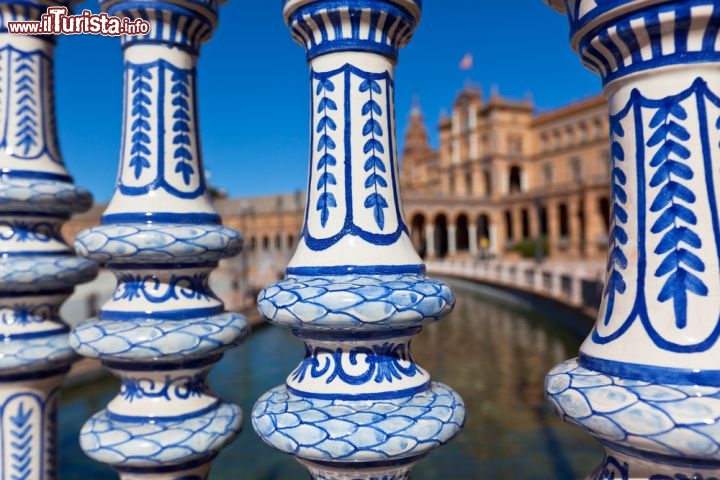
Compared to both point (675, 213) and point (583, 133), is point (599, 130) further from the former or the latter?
point (675, 213)

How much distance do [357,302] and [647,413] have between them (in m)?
0.44

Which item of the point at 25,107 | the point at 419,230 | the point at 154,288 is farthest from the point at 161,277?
the point at 419,230

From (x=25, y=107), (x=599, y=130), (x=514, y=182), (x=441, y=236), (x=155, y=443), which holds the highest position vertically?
(x=599, y=130)

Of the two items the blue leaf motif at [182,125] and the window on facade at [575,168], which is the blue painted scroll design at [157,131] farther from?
the window on facade at [575,168]

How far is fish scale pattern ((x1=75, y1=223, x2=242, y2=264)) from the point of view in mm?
1259

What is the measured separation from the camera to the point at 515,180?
124ft

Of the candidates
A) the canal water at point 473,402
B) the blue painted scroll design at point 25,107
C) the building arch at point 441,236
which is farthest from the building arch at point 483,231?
the blue painted scroll design at point 25,107

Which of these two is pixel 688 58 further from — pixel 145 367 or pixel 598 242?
pixel 598 242

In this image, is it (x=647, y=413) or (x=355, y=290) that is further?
(x=355, y=290)

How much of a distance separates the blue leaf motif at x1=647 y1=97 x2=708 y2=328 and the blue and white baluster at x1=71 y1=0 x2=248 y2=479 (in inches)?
37.3

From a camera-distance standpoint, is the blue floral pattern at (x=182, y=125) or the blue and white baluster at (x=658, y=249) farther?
the blue floral pattern at (x=182, y=125)

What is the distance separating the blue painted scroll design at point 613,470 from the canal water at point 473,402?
227cm

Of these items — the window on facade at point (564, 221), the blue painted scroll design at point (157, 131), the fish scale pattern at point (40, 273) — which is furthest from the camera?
the window on facade at point (564, 221)

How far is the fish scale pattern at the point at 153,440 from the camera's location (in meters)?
1.28
